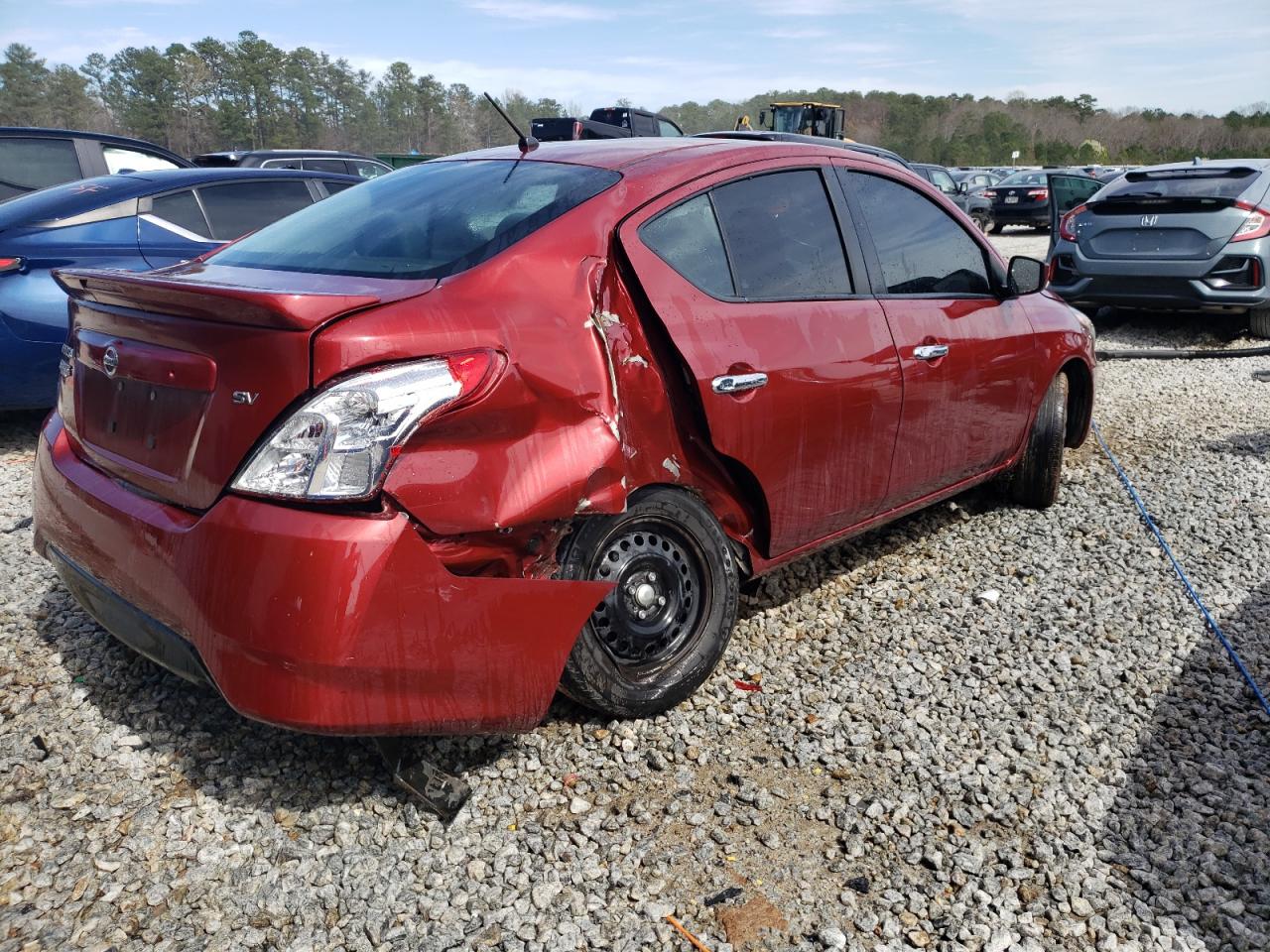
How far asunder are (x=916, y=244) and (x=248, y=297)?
2578 millimetres

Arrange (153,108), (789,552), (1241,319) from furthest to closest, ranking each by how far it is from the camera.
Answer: (153,108)
(1241,319)
(789,552)

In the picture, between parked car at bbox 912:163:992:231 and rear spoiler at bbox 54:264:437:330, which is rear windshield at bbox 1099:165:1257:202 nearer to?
parked car at bbox 912:163:992:231

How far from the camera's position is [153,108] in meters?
71.1

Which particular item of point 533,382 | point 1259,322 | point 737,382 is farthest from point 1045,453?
point 1259,322

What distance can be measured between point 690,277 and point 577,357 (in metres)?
0.56

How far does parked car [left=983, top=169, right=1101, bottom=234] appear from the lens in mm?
23219

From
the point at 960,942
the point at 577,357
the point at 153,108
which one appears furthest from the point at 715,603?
the point at 153,108

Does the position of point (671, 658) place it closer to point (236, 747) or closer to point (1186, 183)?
point (236, 747)

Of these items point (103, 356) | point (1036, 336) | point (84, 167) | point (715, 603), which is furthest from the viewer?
point (84, 167)

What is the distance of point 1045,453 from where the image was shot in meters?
4.64

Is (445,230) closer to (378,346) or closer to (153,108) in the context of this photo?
(378,346)

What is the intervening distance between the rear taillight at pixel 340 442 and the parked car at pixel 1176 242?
839 cm

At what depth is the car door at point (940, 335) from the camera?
11.7 ft

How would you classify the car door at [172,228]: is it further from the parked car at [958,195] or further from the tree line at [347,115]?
the tree line at [347,115]
